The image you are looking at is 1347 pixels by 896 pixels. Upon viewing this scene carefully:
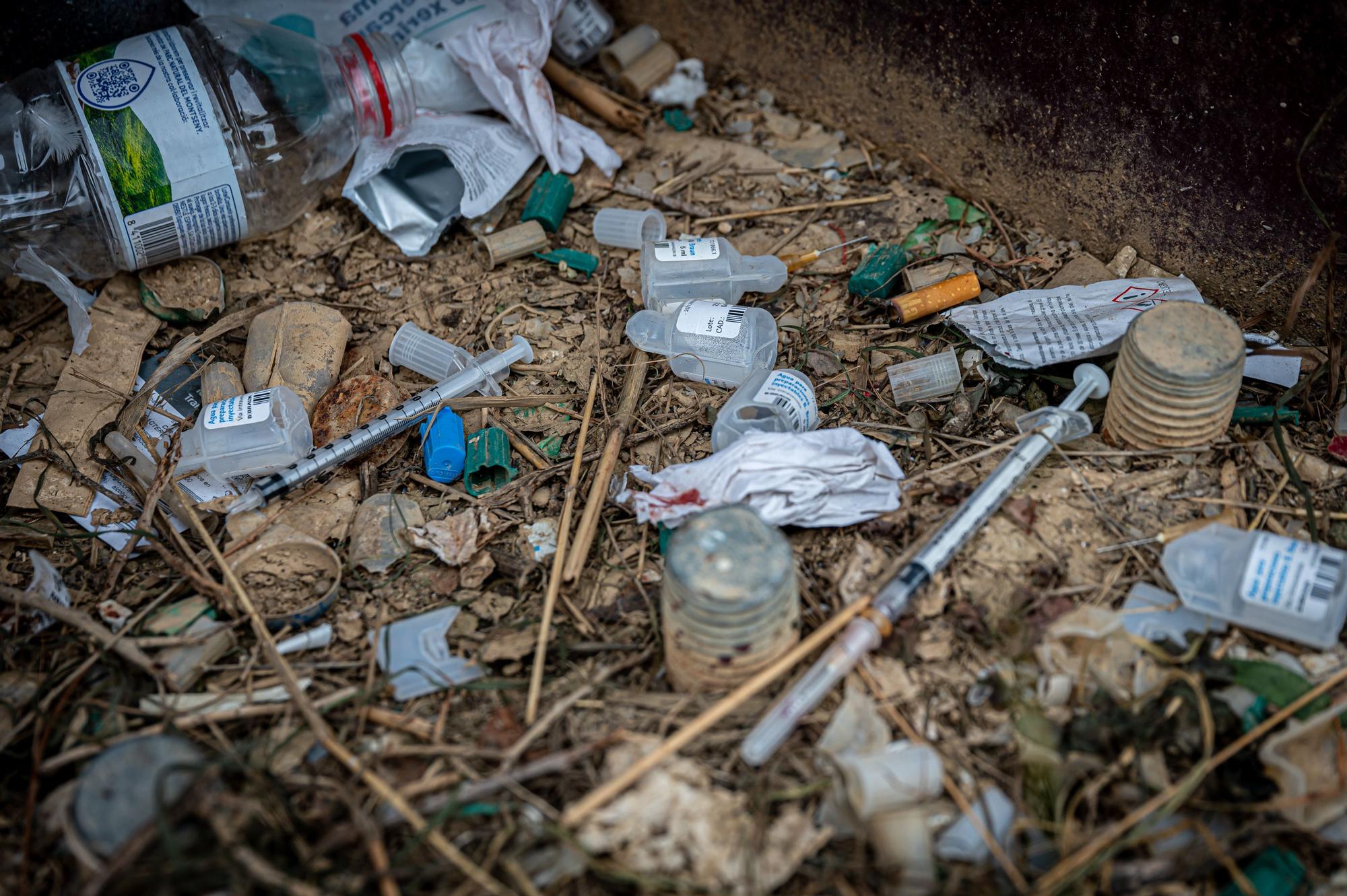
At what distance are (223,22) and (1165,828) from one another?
3158mm

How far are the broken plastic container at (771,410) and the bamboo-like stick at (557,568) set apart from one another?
34 centimetres

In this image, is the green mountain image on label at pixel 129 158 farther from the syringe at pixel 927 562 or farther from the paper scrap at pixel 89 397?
the syringe at pixel 927 562

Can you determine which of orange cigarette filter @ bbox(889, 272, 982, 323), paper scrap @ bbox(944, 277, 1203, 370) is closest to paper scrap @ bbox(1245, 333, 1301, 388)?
paper scrap @ bbox(944, 277, 1203, 370)

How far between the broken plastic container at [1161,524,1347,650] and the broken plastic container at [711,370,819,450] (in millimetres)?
901

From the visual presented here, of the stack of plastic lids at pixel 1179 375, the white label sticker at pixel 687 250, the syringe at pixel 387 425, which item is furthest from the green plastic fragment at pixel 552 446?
the stack of plastic lids at pixel 1179 375

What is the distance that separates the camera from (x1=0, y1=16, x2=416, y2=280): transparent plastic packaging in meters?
2.58

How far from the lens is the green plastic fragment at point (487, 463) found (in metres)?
2.43

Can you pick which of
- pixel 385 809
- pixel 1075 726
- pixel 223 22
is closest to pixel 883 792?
pixel 1075 726

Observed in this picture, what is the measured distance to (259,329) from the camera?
2.66 m

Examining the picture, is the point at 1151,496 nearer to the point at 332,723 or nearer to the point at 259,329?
the point at 332,723

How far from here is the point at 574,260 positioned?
296cm

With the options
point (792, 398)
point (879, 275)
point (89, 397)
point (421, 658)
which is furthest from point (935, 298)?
point (89, 397)

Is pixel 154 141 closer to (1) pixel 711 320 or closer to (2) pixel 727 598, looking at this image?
(1) pixel 711 320

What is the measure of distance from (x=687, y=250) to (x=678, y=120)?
92 cm
